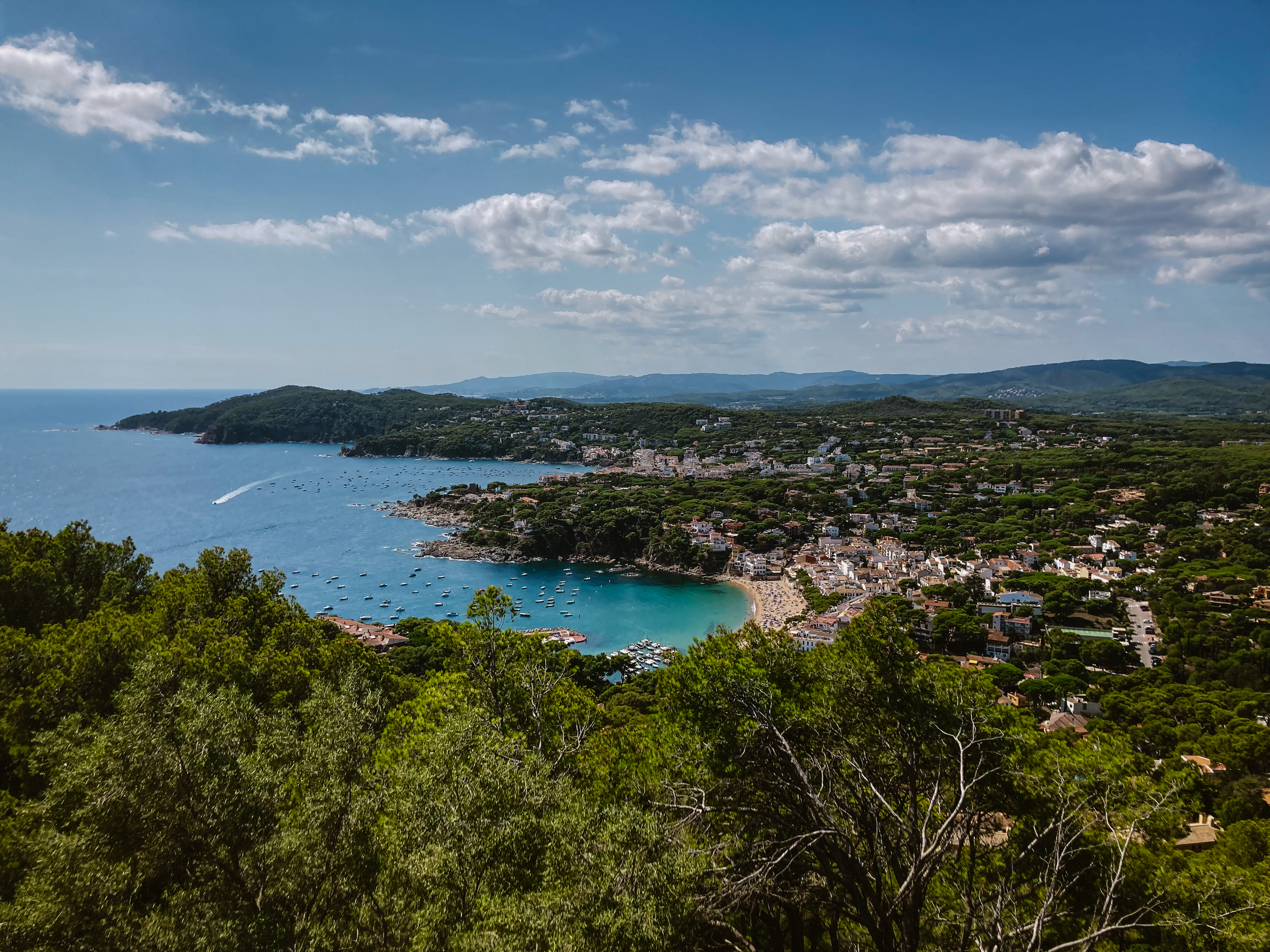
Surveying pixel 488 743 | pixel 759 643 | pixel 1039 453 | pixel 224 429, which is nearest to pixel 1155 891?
pixel 759 643

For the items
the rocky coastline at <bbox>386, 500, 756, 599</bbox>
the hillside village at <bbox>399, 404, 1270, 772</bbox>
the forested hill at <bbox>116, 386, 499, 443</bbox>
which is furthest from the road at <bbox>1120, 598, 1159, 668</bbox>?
the forested hill at <bbox>116, 386, 499, 443</bbox>

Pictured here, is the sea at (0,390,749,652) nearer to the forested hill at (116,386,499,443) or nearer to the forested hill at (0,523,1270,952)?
the forested hill at (116,386,499,443)

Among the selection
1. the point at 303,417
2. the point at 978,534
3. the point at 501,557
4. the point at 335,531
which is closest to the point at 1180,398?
the point at 978,534

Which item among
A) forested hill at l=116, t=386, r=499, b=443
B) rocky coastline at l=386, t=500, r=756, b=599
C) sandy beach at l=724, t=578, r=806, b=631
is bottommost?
sandy beach at l=724, t=578, r=806, b=631

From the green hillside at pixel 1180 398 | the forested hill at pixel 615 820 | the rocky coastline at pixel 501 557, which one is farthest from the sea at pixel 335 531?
the green hillside at pixel 1180 398

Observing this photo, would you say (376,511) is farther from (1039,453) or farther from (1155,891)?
(1039,453)

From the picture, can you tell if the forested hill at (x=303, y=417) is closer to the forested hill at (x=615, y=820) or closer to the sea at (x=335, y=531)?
the sea at (x=335, y=531)
